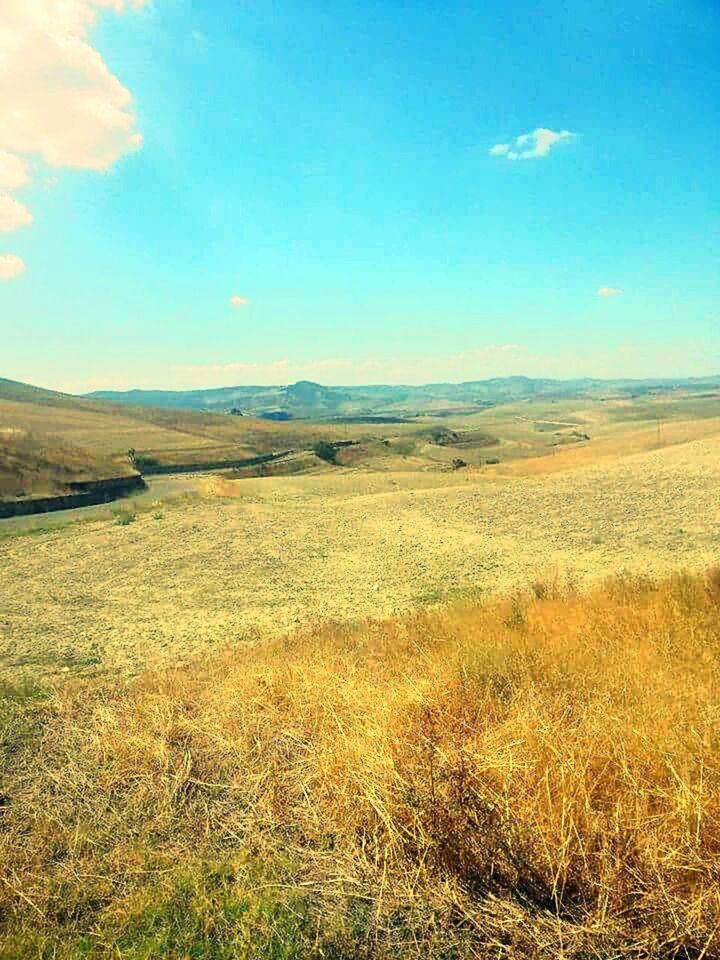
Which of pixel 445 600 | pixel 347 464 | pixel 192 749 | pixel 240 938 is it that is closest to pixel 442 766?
pixel 240 938

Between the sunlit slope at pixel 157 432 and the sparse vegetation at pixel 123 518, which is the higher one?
the sunlit slope at pixel 157 432

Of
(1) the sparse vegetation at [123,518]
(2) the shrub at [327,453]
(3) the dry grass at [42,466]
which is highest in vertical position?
(3) the dry grass at [42,466]

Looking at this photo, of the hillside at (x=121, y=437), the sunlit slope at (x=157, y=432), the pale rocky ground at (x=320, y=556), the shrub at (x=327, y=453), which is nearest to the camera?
the pale rocky ground at (x=320, y=556)

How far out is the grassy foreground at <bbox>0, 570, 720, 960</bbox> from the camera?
335cm

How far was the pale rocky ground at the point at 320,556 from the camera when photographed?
580 inches

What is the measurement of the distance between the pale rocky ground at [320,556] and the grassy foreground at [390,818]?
636 centimetres

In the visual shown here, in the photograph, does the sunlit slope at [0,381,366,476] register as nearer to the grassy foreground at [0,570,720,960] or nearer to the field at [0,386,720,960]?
the field at [0,386,720,960]

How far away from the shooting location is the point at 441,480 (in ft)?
155

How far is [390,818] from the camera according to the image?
3.86 meters

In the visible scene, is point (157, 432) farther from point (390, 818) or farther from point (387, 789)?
point (390, 818)

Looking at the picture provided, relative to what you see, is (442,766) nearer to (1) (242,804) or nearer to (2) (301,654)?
(1) (242,804)

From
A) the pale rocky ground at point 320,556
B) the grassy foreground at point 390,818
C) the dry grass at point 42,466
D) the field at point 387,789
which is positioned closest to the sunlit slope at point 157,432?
the dry grass at point 42,466

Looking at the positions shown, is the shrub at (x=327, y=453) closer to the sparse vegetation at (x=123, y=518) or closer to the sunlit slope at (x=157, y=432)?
the sunlit slope at (x=157, y=432)

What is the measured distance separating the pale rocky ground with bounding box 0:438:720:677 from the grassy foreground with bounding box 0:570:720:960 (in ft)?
20.9
